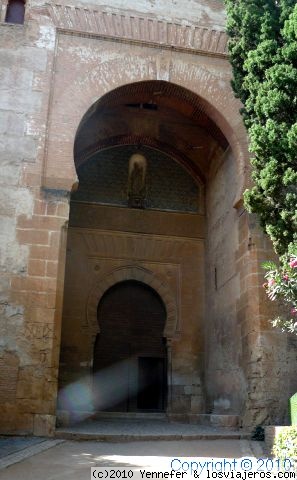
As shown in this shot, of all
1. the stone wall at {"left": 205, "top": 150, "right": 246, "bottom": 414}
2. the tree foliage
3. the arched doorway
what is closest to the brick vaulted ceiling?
the stone wall at {"left": 205, "top": 150, "right": 246, "bottom": 414}

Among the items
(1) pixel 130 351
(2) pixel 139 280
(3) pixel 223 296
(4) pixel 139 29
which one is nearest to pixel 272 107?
(4) pixel 139 29

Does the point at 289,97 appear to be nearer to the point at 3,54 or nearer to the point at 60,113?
the point at 60,113

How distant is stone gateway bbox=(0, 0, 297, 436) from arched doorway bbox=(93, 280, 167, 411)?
0.09ft

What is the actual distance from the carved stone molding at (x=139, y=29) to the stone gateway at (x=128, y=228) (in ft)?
0.08

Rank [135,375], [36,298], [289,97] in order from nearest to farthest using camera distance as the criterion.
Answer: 1. [289,97]
2. [36,298]
3. [135,375]

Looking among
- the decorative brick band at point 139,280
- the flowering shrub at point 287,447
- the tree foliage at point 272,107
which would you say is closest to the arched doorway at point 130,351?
the decorative brick band at point 139,280

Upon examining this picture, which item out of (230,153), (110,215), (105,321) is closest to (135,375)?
(105,321)

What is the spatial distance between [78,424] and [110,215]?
451 cm

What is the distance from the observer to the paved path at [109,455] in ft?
15.5

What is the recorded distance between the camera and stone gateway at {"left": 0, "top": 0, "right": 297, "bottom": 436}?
759 centimetres

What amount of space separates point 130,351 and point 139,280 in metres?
1.43

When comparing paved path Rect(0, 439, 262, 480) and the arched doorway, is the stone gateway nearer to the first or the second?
the arched doorway

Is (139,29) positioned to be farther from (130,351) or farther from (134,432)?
(134,432)

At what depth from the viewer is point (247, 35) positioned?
25.6ft
